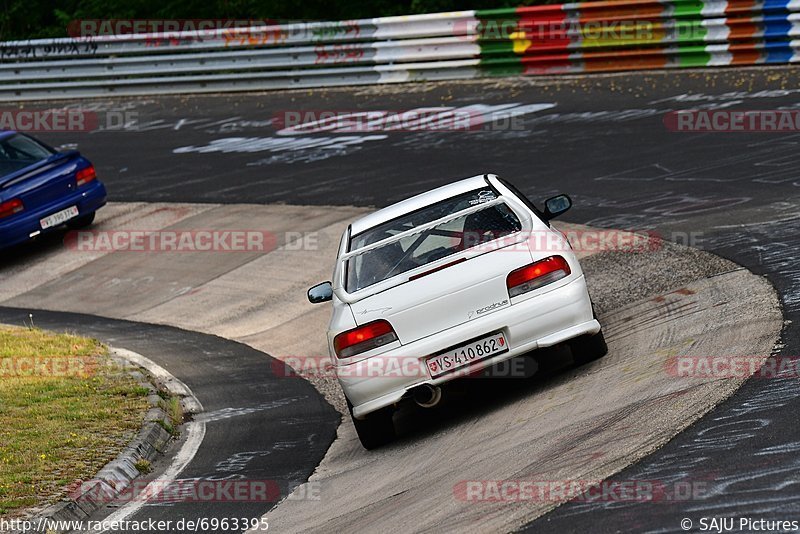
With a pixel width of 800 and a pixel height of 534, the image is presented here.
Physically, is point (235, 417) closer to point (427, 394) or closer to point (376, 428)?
point (376, 428)

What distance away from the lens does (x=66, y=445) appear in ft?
26.8

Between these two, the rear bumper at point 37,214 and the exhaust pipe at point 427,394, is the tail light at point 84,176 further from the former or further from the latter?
the exhaust pipe at point 427,394

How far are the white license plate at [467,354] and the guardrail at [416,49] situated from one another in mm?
11603

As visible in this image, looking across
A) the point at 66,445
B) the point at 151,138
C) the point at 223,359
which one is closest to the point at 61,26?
the point at 151,138

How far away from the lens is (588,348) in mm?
7949

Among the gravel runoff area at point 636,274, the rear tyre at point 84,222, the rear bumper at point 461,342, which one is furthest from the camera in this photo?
the rear tyre at point 84,222

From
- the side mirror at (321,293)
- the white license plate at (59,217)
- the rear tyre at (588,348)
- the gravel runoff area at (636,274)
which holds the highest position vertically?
the side mirror at (321,293)

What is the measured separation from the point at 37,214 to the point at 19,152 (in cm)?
117

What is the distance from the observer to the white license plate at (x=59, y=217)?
1563 cm

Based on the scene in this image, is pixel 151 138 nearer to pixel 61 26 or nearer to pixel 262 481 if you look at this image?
pixel 61 26

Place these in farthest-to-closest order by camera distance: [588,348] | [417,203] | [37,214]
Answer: [37,214] < [417,203] < [588,348]

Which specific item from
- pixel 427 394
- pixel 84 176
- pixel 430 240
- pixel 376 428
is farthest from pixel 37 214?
pixel 427 394

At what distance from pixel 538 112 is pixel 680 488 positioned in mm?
12536

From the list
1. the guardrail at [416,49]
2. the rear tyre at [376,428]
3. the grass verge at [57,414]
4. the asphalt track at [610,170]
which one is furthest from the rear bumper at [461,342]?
the guardrail at [416,49]
